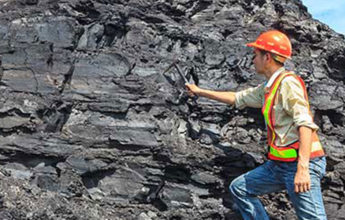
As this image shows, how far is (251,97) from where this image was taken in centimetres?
671

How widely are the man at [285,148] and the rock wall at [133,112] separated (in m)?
1.11

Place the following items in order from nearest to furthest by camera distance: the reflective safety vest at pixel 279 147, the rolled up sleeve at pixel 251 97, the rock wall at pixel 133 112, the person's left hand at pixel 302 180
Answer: the person's left hand at pixel 302 180
the reflective safety vest at pixel 279 147
the rolled up sleeve at pixel 251 97
the rock wall at pixel 133 112

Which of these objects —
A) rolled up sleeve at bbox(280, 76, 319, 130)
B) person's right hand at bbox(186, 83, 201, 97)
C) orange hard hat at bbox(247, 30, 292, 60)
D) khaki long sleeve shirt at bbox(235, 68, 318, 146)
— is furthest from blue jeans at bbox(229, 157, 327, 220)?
person's right hand at bbox(186, 83, 201, 97)

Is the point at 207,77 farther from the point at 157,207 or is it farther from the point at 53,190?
the point at 53,190

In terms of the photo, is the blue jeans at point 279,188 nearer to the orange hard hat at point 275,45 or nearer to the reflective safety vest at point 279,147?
the reflective safety vest at point 279,147

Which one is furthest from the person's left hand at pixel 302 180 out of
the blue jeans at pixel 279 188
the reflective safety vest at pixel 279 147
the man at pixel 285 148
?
the reflective safety vest at pixel 279 147

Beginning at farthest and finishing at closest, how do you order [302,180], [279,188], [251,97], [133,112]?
[133,112] → [251,97] → [279,188] → [302,180]

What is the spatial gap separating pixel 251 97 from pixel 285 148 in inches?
46.2

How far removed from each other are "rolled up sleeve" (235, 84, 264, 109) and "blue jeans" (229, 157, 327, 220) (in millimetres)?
919

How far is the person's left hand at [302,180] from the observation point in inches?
211

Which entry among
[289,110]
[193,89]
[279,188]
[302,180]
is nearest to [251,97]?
[193,89]

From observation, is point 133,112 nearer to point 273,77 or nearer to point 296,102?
point 273,77

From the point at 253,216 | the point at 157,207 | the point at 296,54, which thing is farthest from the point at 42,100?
the point at 296,54

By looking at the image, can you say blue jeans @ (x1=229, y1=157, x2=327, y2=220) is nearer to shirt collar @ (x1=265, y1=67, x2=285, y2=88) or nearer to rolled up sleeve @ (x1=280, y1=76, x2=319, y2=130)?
rolled up sleeve @ (x1=280, y1=76, x2=319, y2=130)
